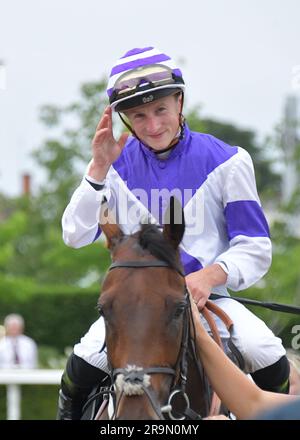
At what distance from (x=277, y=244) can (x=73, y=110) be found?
459 cm

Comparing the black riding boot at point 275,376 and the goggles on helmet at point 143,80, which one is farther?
the black riding boot at point 275,376

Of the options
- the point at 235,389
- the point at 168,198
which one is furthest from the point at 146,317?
the point at 168,198

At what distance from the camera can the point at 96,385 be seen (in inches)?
183

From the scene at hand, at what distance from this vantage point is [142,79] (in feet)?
14.8

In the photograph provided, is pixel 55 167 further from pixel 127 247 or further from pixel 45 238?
pixel 127 247

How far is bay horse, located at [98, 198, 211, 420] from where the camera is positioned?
3602mm

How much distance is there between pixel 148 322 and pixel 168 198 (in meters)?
1.00

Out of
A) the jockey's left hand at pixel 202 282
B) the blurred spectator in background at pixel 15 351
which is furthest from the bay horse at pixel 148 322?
the blurred spectator in background at pixel 15 351

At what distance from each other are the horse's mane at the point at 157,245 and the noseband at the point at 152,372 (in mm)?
19

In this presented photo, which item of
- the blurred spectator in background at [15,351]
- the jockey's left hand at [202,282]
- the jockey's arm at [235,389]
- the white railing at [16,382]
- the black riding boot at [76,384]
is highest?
the jockey's left hand at [202,282]

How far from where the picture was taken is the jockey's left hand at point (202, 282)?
4242 mm

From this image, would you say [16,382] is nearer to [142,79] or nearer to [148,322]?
[142,79]

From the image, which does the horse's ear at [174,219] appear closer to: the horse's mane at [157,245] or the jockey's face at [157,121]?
the horse's mane at [157,245]

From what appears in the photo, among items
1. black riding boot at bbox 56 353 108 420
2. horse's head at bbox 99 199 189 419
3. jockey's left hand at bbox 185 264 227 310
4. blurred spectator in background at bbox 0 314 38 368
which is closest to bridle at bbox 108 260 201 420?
horse's head at bbox 99 199 189 419
